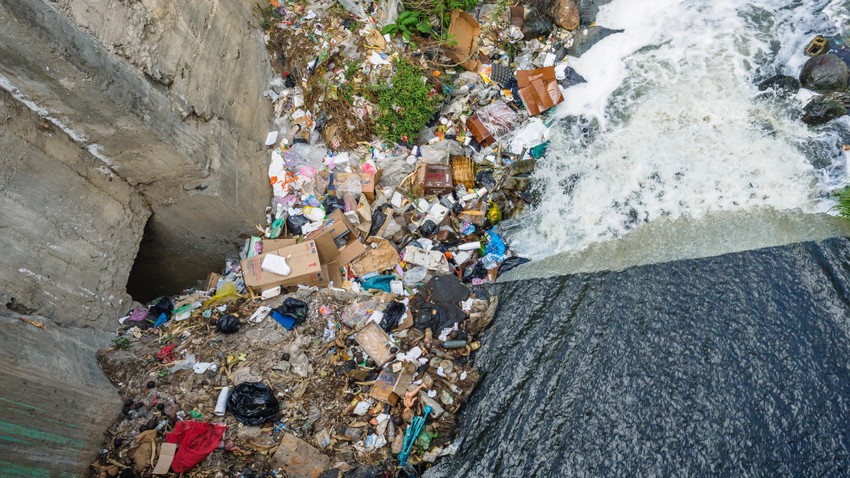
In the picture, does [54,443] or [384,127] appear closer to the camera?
[54,443]

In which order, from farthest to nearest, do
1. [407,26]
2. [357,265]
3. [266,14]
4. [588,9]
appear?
[588,9] < [407,26] < [266,14] < [357,265]

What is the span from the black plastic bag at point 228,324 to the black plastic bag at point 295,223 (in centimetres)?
103

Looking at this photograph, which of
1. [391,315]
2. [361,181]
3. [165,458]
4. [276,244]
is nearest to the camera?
[165,458]

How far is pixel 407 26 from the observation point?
544 cm

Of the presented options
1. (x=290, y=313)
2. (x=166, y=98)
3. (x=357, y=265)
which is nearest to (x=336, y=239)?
(x=357, y=265)

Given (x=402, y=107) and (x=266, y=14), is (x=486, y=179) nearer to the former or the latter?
(x=402, y=107)

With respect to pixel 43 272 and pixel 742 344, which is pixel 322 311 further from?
pixel 742 344

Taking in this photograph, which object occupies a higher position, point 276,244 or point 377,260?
point 276,244

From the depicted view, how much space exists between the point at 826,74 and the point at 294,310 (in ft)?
17.3

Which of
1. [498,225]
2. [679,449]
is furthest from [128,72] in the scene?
[679,449]

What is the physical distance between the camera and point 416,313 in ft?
12.6

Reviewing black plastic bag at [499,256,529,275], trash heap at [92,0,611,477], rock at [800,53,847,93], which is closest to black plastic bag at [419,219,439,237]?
trash heap at [92,0,611,477]

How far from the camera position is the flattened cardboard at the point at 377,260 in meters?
4.25

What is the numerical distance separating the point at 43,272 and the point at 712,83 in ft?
19.6
